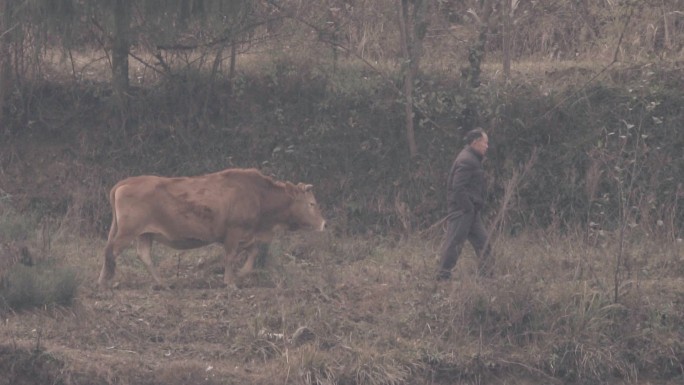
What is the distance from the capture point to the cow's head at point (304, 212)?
14133mm

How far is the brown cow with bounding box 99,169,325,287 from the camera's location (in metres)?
12.9

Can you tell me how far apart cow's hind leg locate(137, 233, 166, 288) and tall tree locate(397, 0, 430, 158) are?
4.99 m

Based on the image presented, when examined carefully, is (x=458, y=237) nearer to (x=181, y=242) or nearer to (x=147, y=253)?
(x=181, y=242)

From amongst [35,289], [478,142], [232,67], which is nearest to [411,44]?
[232,67]

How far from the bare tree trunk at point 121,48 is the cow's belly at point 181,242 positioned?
399 cm

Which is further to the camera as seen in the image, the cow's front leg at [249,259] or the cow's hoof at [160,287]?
the cow's front leg at [249,259]

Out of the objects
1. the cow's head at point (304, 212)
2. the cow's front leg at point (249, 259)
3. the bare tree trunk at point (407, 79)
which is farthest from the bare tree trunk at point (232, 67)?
the cow's front leg at point (249, 259)

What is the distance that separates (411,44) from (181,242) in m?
5.44

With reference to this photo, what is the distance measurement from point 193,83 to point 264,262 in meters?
4.61

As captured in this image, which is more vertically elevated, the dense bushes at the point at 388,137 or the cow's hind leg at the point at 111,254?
the dense bushes at the point at 388,137

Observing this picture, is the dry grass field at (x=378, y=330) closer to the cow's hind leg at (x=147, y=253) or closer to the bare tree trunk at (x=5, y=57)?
the cow's hind leg at (x=147, y=253)

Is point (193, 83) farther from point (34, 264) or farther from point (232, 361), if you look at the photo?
point (232, 361)

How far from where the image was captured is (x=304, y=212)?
14180mm

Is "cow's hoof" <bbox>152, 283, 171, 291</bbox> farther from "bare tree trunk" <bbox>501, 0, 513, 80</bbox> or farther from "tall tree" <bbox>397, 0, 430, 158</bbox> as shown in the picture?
"bare tree trunk" <bbox>501, 0, 513, 80</bbox>
